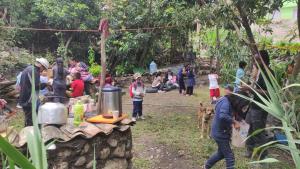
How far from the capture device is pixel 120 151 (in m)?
5.27

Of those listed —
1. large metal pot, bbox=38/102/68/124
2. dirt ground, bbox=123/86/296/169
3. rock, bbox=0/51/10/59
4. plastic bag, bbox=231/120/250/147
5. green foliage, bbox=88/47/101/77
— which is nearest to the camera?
large metal pot, bbox=38/102/68/124

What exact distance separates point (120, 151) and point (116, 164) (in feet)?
0.56

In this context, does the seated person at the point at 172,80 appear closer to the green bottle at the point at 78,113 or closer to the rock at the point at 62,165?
the green bottle at the point at 78,113

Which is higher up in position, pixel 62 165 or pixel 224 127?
pixel 224 127

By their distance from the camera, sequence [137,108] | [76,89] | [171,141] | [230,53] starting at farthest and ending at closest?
[230,53], [137,108], [76,89], [171,141]

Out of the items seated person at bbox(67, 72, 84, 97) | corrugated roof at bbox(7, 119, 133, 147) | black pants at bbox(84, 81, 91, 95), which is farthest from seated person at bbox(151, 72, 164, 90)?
corrugated roof at bbox(7, 119, 133, 147)

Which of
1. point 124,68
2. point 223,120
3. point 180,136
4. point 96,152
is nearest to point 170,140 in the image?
point 180,136

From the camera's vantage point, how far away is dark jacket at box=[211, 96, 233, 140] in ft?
16.8

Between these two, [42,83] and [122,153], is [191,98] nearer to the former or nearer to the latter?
[42,83]

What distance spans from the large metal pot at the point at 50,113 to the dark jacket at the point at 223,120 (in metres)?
1.91

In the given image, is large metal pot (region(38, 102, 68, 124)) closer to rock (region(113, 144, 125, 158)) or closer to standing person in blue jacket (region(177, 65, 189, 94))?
rock (region(113, 144, 125, 158))

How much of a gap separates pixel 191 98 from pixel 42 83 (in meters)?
5.16

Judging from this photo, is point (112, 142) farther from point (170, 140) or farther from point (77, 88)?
point (77, 88)

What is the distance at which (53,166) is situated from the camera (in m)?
4.51
